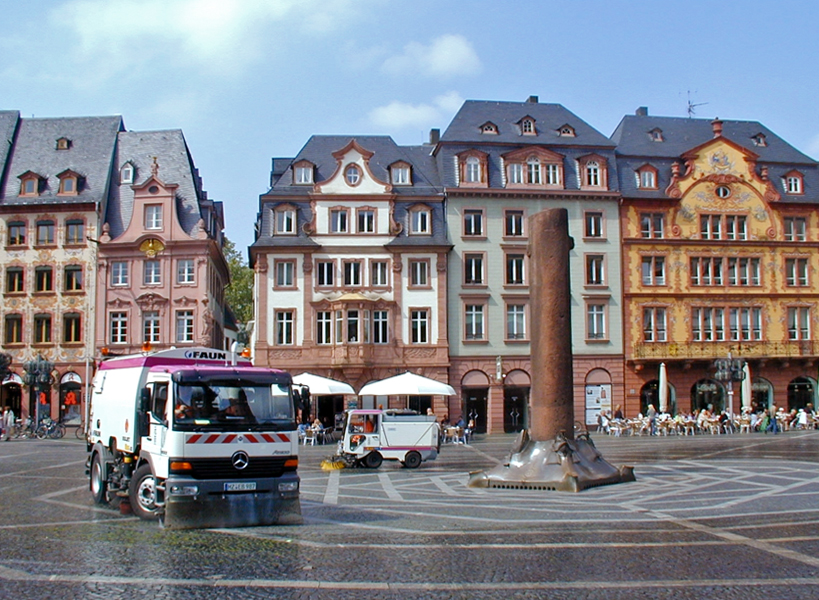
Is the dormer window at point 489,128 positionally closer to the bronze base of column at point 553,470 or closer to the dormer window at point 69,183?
the dormer window at point 69,183

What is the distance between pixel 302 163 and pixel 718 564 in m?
43.9

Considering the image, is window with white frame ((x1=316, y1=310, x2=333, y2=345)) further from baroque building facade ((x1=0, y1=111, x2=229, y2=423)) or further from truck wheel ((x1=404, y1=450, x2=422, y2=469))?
truck wheel ((x1=404, y1=450, x2=422, y2=469))

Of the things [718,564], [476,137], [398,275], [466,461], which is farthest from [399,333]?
[718,564]

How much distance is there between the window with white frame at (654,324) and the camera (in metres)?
54.8

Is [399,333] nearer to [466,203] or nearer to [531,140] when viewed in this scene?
[466,203]

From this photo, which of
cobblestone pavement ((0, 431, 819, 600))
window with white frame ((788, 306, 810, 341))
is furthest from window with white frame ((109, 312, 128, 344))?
window with white frame ((788, 306, 810, 341))

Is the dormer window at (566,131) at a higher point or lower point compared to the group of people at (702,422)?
higher

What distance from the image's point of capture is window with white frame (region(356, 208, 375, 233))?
52.6 m

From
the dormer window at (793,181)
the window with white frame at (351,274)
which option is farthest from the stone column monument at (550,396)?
the dormer window at (793,181)

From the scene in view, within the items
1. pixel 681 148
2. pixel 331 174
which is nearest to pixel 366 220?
pixel 331 174

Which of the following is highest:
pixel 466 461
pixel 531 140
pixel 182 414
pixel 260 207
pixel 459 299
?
pixel 531 140

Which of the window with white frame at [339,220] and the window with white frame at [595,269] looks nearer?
the window with white frame at [339,220]

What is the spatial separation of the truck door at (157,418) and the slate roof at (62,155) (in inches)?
1642

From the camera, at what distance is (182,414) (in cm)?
1491
